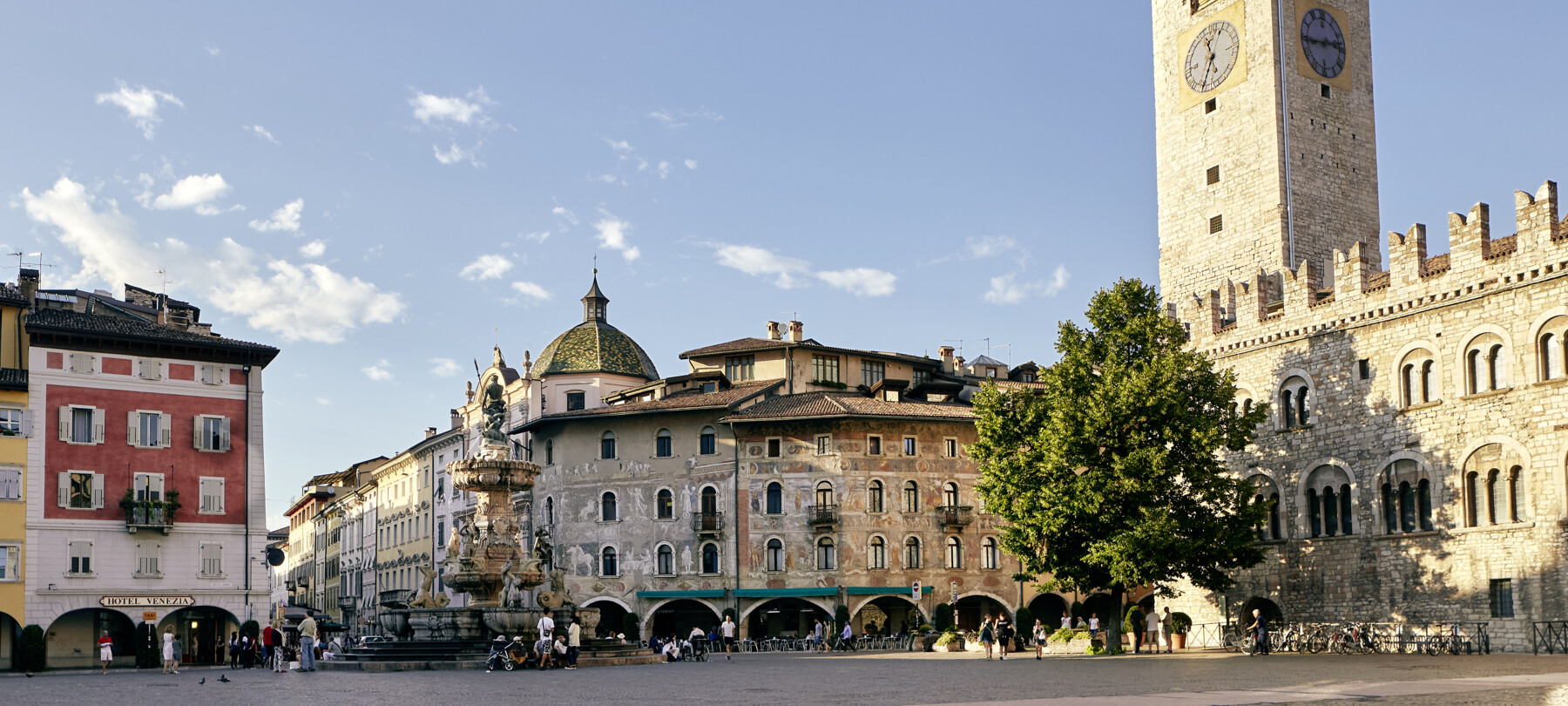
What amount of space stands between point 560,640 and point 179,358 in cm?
2359

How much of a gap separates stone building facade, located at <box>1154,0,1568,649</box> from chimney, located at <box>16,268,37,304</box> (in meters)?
40.0

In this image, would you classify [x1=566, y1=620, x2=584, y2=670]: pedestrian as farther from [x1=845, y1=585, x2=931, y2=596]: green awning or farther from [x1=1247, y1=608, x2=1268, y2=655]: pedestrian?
[x1=845, y1=585, x2=931, y2=596]: green awning

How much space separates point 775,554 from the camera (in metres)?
60.2

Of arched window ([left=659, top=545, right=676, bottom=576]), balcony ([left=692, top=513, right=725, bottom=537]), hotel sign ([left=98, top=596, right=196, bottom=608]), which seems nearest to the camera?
hotel sign ([left=98, top=596, right=196, bottom=608])

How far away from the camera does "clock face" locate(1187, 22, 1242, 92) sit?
50375mm

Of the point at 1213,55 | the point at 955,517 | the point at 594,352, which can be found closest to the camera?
the point at 1213,55

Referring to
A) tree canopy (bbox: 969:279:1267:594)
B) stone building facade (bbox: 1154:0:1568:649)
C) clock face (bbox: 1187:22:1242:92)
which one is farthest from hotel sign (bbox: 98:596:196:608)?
clock face (bbox: 1187:22:1242:92)

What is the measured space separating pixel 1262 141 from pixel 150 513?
124 feet

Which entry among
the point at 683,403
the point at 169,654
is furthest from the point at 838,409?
the point at 169,654

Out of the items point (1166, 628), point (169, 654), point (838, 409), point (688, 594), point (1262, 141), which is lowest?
point (1166, 628)

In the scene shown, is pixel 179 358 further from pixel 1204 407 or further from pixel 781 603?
pixel 1204 407

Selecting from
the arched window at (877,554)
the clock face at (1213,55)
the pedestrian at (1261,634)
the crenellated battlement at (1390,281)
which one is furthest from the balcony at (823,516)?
the pedestrian at (1261,634)

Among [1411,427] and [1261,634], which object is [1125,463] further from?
[1411,427]

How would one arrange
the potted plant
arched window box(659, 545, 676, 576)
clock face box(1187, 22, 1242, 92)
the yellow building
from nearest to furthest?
the potted plant, the yellow building, clock face box(1187, 22, 1242, 92), arched window box(659, 545, 676, 576)
